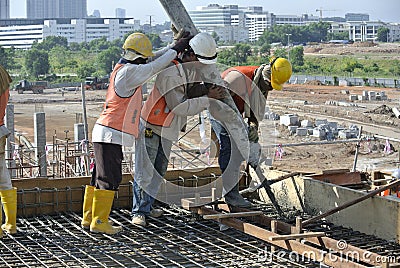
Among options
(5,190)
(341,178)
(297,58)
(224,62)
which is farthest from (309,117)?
(297,58)

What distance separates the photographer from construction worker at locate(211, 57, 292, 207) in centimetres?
633

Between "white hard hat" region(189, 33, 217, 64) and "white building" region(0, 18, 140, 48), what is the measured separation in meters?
149

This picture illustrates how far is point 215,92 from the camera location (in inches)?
244

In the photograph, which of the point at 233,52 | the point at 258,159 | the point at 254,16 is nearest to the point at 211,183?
the point at 258,159

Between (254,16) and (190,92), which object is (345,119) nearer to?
(190,92)

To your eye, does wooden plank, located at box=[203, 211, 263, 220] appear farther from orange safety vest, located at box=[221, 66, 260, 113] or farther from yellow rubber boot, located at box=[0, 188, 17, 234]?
yellow rubber boot, located at box=[0, 188, 17, 234]

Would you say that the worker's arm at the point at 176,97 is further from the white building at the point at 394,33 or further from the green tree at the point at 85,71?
the white building at the point at 394,33

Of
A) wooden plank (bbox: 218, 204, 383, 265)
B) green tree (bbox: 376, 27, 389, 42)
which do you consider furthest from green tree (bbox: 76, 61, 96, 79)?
green tree (bbox: 376, 27, 389, 42)

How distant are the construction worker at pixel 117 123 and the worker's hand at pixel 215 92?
49 cm

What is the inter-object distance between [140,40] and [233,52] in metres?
76.9

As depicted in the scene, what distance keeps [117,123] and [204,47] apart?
94cm

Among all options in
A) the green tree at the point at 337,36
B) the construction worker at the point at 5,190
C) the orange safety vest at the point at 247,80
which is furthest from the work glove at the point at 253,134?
the green tree at the point at 337,36

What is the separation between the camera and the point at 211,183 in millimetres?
7168

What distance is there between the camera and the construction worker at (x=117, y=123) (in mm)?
5777
